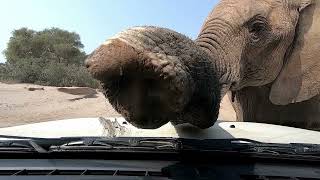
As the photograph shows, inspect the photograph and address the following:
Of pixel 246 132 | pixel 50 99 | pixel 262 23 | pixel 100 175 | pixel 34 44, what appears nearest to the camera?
pixel 100 175

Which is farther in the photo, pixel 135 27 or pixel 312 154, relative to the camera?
pixel 135 27

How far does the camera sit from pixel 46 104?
25156 mm

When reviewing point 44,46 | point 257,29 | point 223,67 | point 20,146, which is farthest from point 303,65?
point 44,46

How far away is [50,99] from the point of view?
2642 cm

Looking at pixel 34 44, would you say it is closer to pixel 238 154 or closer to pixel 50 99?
pixel 50 99

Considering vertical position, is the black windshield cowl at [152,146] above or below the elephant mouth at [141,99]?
below

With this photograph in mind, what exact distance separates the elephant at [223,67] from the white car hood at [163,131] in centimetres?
8

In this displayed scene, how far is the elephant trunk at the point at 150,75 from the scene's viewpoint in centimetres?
308

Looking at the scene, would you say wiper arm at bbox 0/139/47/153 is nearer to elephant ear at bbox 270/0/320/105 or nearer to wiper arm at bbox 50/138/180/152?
wiper arm at bbox 50/138/180/152

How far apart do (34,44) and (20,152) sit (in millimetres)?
48187

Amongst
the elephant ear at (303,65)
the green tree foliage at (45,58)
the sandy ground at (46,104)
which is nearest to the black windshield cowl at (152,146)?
the elephant ear at (303,65)

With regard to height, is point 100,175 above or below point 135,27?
below

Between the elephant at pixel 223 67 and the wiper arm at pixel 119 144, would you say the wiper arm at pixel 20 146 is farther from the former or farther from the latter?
the elephant at pixel 223 67

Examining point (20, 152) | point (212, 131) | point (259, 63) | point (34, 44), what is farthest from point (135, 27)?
point (34, 44)
